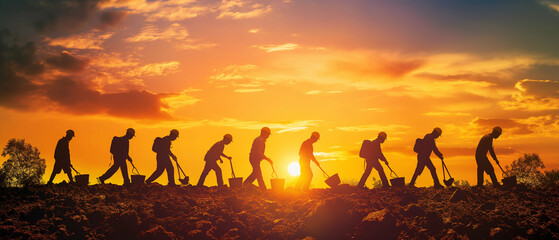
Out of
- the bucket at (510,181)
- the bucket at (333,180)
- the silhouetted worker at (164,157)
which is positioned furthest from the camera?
the bucket at (333,180)

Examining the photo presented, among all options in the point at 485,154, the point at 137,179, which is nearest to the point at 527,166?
the point at 485,154

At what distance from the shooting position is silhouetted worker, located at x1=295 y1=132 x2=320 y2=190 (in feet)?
60.8

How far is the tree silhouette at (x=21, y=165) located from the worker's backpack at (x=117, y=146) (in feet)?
60.9

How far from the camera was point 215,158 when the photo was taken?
19.2 metres

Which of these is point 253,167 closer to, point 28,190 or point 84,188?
point 84,188

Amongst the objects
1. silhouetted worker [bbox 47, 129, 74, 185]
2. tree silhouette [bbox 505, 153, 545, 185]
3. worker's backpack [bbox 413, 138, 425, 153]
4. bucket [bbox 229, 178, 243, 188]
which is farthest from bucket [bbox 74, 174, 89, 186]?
tree silhouette [bbox 505, 153, 545, 185]

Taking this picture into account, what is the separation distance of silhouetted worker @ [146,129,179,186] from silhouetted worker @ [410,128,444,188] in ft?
32.3

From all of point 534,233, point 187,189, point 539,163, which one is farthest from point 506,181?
point 539,163

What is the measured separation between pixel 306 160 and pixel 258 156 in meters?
1.90

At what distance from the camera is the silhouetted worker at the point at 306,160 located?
18.5 metres

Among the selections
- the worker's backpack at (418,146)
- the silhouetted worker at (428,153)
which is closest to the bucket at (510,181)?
the silhouetted worker at (428,153)

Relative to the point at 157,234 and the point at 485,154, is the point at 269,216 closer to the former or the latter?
the point at 157,234

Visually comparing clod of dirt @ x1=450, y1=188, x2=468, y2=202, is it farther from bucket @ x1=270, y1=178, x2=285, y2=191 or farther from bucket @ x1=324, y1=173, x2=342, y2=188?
bucket @ x1=270, y1=178, x2=285, y2=191

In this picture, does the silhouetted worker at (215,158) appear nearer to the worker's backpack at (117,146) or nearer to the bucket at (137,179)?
the bucket at (137,179)
